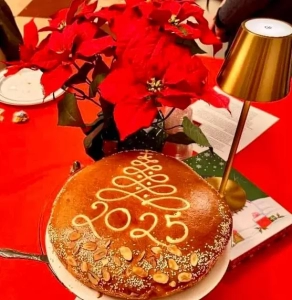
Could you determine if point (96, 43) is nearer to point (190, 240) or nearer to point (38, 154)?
point (190, 240)

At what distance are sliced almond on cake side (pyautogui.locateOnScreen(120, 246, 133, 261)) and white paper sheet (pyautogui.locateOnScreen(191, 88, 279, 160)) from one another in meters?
0.43

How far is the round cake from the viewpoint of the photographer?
0.58 meters

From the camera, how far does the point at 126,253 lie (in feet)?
1.94

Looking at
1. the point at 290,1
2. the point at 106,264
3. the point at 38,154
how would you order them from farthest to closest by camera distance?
the point at 290,1 → the point at 38,154 → the point at 106,264

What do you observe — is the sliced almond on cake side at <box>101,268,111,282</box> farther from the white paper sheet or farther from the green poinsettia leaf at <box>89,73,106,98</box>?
the white paper sheet

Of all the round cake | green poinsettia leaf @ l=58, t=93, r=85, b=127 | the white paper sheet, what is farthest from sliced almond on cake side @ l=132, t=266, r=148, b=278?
the white paper sheet

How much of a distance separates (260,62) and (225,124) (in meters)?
0.41

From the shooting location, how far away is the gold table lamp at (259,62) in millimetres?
642

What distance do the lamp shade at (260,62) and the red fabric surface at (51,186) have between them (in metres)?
0.28

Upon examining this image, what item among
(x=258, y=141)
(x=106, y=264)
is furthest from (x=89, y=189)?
(x=258, y=141)

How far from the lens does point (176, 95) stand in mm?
630

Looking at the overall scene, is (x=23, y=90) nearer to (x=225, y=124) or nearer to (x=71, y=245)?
(x=225, y=124)

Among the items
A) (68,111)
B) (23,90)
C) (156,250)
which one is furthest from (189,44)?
(23,90)

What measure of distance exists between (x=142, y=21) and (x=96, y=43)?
0.07 metres
